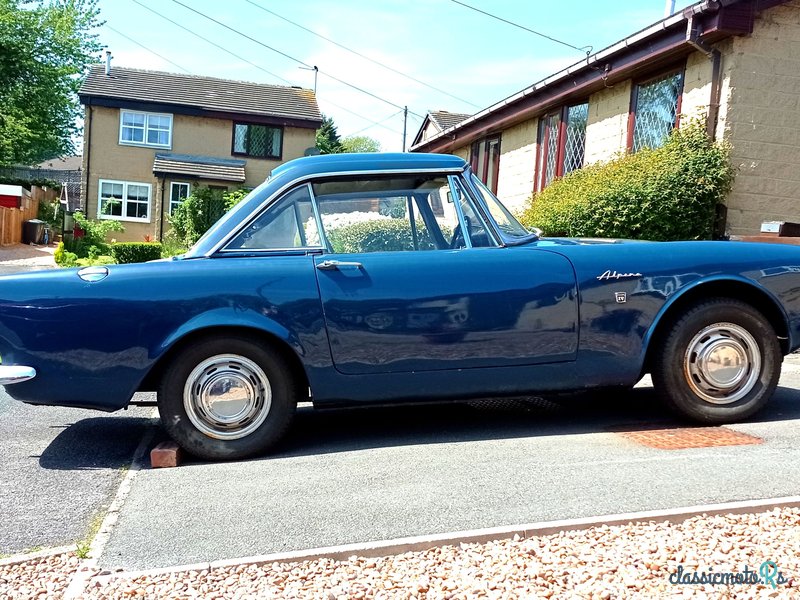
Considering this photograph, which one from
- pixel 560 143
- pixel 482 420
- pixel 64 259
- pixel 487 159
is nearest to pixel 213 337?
pixel 482 420

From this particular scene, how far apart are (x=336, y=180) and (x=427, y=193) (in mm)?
519

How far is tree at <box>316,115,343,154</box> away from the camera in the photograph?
62312mm

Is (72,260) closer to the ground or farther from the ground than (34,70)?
closer to the ground

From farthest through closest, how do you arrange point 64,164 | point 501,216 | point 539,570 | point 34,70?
point 64,164, point 34,70, point 501,216, point 539,570

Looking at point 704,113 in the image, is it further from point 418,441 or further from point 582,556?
point 582,556

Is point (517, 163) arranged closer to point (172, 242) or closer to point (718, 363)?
point (718, 363)

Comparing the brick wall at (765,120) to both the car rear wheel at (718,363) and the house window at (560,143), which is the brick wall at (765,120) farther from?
the car rear wheel at (718,363)

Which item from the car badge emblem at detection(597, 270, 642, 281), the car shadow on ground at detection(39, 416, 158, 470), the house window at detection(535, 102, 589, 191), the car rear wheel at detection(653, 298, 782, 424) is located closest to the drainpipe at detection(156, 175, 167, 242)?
the house window at detection(535, 102, 589, 191)

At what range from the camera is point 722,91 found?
944cm

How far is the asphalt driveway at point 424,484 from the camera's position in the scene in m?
3.02

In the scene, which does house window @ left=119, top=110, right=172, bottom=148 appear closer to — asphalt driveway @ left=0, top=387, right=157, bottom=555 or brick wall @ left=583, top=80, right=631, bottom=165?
brick wall @ left=583, top=80, right=631, bottom=165

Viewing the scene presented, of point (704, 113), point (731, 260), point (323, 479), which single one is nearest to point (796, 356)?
point (731, 260)

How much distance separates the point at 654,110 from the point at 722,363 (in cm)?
764

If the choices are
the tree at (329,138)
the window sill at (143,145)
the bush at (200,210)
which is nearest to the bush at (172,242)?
the bush at (200,210)
